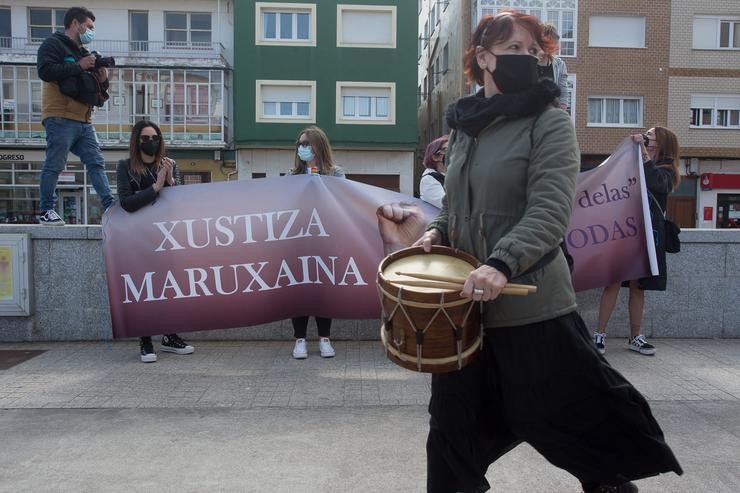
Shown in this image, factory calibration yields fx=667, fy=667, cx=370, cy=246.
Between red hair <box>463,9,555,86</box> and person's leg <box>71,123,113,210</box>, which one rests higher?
red hair <box>463,9,555,86</box>

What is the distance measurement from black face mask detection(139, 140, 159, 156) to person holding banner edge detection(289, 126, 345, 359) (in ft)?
4.01

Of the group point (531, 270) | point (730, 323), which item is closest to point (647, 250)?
point (730, 323)

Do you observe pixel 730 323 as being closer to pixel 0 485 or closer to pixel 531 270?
pixel 531 270

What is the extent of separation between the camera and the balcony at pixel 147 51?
100 feet

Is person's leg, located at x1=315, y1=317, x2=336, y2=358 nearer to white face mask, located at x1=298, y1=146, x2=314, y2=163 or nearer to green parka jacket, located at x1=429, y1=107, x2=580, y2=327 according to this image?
white face mask, located at x1=298, y1=146, x2=314, y2=163

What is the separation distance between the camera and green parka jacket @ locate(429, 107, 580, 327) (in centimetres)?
216

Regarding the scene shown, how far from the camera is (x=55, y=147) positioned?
6.29 metres

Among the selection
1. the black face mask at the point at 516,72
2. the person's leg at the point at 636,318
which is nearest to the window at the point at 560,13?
the person's leg at the point at 636,318

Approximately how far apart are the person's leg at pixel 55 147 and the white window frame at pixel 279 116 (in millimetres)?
24868

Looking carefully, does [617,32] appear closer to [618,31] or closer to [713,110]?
[618,31]

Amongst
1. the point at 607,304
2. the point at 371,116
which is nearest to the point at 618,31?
the point at 371,116

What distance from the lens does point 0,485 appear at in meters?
3.19

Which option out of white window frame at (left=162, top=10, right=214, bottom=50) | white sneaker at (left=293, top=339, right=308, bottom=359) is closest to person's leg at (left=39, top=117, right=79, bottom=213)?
white sneaker at (left=293, top=339, right=308, bottom=359)

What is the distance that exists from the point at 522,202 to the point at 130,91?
31.1 metres
